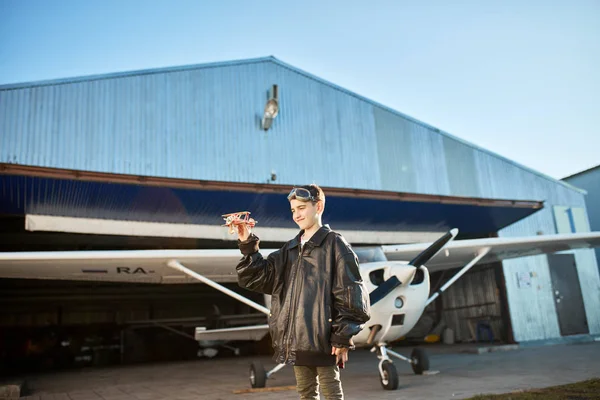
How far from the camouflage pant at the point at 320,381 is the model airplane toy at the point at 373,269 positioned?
331 centimetres

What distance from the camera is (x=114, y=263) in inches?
272

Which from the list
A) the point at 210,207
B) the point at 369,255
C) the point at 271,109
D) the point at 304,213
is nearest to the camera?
the point at 304,213

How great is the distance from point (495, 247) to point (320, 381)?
728 centimetres

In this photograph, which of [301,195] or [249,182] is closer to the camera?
[301,195]

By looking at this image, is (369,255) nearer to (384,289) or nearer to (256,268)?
(384,289)

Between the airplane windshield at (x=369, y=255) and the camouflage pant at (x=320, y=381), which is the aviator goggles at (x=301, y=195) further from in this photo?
the airplane windshield at (x=369, y=255)

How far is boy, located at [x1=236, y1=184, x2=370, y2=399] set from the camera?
208 centimetres

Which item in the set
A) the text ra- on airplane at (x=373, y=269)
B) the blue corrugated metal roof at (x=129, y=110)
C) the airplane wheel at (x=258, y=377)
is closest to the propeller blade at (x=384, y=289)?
the text ra- on airplane at (x=373, y=269)

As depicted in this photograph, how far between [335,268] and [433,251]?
430 centimetres

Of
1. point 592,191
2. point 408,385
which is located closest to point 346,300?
point 408,385

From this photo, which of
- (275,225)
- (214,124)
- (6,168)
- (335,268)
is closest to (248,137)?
(214,124)

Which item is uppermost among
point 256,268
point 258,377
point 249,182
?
point 249,182

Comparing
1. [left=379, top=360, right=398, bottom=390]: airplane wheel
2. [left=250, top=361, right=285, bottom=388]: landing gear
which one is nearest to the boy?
[left=379, top=360, right=398, bottom=390]: airplane wheel

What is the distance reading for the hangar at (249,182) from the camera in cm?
948
